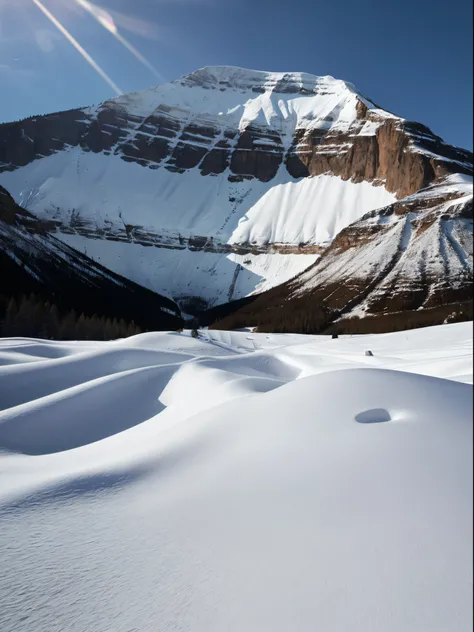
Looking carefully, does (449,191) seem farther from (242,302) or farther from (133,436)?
(133,436)

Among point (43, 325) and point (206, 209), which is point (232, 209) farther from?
point (43, 325)

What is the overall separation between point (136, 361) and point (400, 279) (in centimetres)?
7176

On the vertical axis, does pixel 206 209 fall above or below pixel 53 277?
above

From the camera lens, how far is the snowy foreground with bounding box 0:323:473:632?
7.63 feet

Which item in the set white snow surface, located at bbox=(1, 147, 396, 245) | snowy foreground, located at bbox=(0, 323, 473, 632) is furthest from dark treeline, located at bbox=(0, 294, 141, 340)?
white snow surface, located at bbox=(1, 147, 396, 245)

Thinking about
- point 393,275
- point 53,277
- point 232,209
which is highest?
point 232,209

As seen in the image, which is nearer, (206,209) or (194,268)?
(194,268)

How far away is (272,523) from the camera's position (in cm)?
313

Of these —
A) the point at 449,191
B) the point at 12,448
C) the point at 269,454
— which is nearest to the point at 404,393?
the point at 269,454

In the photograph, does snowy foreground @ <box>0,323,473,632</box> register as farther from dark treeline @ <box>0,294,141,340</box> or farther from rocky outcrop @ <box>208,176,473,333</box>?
rocky outcrop @ <box>208,176,473,333</box>

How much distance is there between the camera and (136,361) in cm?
1664

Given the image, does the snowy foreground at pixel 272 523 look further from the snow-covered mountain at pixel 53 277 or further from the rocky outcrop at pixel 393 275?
the snow-covered mountain at pixel 53 277

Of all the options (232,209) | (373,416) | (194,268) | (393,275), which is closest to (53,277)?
(393,275)

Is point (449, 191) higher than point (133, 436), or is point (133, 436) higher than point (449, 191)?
point (449, 191)
